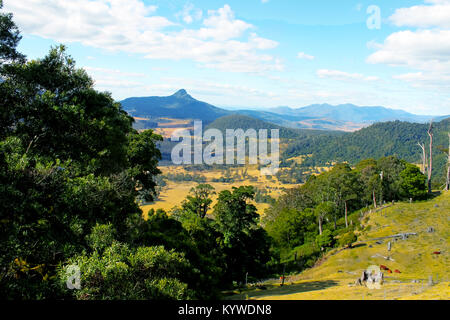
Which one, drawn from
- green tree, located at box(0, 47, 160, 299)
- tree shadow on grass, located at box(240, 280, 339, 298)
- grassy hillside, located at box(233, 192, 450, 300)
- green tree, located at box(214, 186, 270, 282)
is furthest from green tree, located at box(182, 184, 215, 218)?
green tree, located at box(0, 47, 160, 299)

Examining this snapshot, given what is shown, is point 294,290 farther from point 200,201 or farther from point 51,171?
point 51,171

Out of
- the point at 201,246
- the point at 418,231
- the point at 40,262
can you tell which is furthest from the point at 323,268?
the point at 40,262

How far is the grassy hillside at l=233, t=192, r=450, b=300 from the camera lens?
80.6ft

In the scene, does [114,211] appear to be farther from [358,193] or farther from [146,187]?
[358,193]

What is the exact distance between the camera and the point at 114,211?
1316 centimetres

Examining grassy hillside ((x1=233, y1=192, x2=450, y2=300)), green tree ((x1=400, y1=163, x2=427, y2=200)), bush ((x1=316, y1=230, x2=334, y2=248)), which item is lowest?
bush ((x1=316, y1=230, x2=334, y2=248))

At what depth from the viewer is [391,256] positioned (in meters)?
33.6

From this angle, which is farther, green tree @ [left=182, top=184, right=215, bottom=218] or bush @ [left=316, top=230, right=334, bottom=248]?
bush @ [left=316, top=230, right=334, bottom=248]

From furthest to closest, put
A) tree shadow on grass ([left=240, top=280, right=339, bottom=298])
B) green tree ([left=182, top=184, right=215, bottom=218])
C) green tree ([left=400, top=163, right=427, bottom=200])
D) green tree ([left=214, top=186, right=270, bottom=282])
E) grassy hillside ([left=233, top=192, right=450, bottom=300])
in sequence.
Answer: green tree ([left=400, top=163, right=427, bottom=200]) < green tree ([left=182, top=184, right=215, bottom=218]) < green tree ([left=214, top=186, right=270, bottom=282]) < grassy hillside ([left=233, top=192, right=450, bottom=300]) < tree shadow on grass ([left=240, top=280, right=339, bottom=298])

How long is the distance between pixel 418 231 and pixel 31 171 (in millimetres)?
44281

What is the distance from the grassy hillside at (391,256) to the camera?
968 inches

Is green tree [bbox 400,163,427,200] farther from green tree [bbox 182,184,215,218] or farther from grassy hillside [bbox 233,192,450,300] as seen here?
green tree [bbox 182,184,215,218]

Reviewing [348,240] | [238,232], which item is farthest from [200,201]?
[348,240]
